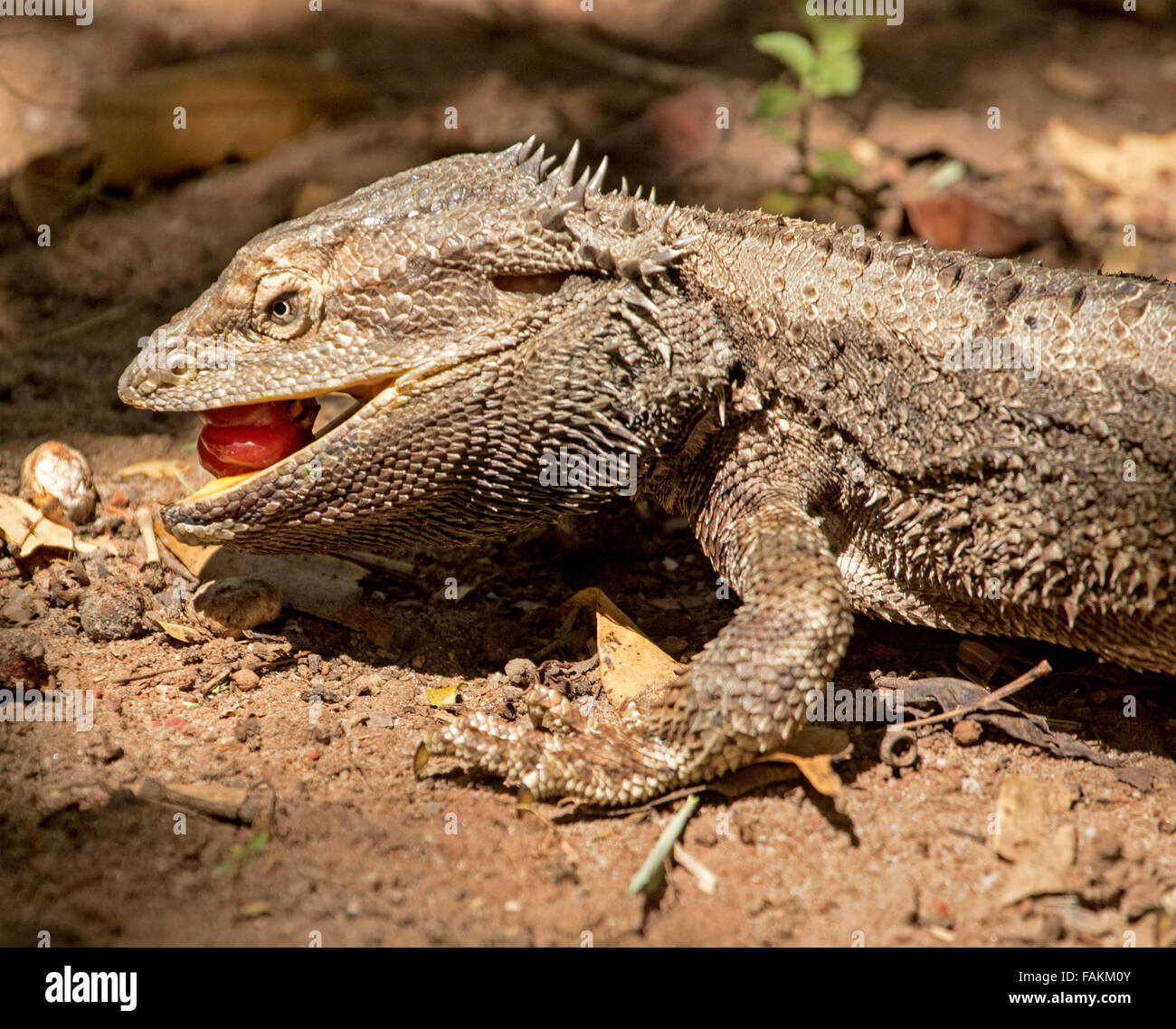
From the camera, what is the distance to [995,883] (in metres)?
3.72

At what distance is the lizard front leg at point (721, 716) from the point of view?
3.80 metres

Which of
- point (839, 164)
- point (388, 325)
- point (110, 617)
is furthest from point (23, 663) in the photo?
point (839, 164)

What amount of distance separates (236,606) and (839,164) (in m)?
4.63

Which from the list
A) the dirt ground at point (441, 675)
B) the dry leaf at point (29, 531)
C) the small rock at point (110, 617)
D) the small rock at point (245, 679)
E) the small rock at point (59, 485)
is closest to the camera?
the dirt ground at point (441, 675)

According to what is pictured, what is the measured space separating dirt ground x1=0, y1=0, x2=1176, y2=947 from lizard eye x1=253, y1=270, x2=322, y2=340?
1273mm

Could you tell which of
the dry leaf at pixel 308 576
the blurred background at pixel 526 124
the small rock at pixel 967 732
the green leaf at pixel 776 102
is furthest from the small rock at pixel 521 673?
the green leaf at pixel 776 102

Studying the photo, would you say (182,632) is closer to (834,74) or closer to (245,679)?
(245,679)

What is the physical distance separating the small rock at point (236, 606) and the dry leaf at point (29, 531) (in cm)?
71

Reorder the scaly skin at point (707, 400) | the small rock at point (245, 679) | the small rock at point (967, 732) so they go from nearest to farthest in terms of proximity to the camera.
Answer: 1. the scaly skin at point (707, 400)
2. the small rock at point (967, 732)
3. the small rock at point (245, 679)

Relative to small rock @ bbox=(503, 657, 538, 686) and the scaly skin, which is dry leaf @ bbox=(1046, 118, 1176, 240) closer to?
the scaly skin

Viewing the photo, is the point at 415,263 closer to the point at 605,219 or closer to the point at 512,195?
the point at 512,195

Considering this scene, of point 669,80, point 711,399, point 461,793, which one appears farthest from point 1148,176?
point 461,793

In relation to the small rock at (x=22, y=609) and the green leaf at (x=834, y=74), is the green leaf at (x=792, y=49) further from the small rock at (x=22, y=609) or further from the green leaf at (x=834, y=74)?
the small rock at (x=22, y=609)

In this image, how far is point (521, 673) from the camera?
4.52 meters
